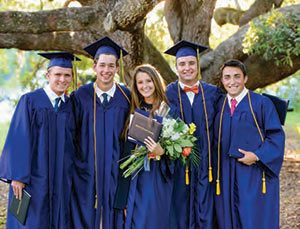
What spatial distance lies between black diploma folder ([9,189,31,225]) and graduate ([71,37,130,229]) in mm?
488

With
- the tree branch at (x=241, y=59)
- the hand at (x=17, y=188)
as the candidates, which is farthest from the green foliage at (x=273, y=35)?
the hand at (x=17, y=188)

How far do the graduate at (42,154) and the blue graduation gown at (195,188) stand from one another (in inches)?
42.2

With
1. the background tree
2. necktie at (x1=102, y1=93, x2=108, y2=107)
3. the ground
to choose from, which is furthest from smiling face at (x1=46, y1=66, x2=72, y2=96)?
the ground

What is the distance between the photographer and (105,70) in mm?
4605

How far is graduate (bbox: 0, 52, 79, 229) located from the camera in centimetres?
439

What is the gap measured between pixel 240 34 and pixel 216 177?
424 cm

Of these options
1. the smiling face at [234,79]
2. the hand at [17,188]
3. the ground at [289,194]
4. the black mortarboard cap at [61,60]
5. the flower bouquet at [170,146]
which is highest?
the black mortarboard cap at [61,60]

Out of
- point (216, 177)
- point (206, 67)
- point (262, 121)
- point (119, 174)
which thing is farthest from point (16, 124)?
point (206, 67)

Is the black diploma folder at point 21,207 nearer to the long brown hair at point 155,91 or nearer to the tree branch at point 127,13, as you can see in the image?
the long brown hair at point 155,91

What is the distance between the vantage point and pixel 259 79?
905cm

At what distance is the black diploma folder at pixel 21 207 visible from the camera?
14.2ft

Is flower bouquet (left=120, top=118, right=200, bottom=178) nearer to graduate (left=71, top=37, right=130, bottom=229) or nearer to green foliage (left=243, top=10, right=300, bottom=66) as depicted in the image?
graduate (left=71, top=37, right=130, bottom=229)

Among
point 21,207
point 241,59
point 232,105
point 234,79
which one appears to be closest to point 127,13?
point 234,79

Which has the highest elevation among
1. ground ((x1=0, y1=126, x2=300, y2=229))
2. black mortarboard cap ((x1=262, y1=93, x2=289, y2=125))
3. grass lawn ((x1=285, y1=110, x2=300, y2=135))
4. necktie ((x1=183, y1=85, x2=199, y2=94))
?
necktie ((x1=183, y1=85, x2=199, y2=94))
